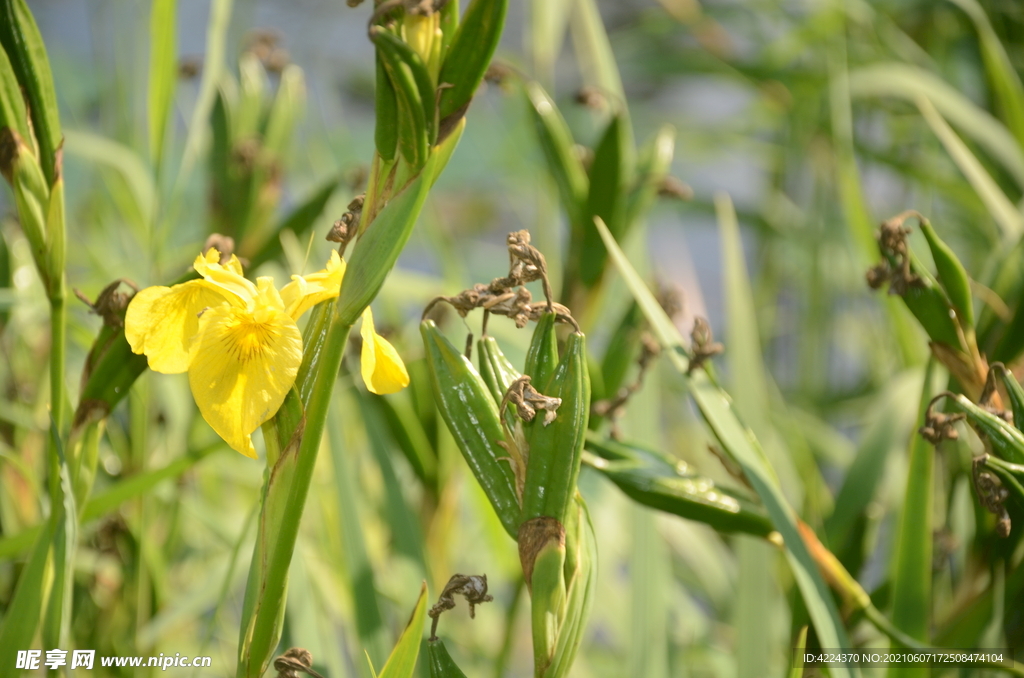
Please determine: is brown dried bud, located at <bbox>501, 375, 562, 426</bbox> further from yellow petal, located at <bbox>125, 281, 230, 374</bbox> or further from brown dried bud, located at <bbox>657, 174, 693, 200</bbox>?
brown dried bud, located at <bbox>657, 174, 693, 200</bbox>

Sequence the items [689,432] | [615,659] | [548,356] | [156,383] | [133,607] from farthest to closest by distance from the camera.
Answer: [689,432]
[615,659]
[156,383]
[133,607]
[548,356]

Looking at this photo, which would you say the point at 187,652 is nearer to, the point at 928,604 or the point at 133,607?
the point at 133,607

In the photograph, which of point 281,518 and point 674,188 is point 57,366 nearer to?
point 281,518

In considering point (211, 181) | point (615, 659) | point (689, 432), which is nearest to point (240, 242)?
point (211, 181)

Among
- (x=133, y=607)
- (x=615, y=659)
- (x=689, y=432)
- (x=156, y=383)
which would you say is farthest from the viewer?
(x=689, y=432)

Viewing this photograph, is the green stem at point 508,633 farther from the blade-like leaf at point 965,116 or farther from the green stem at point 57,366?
the blade-like leaf at point 965,116
